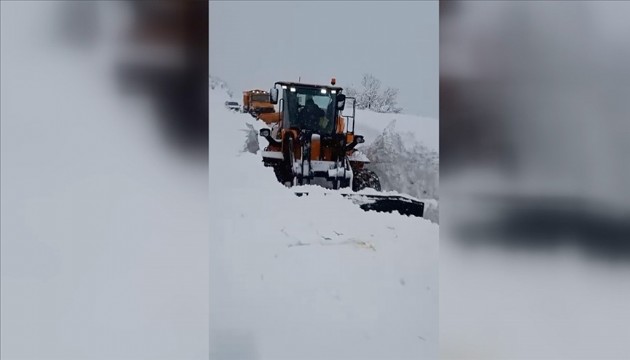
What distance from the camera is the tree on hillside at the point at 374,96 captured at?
2.56 metres

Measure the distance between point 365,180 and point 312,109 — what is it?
395 millimetres

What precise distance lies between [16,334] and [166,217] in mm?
680

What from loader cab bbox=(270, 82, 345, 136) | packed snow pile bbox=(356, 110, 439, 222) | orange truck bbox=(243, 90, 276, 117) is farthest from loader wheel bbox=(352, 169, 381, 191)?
orange truck bbox=(243, 90, 276, 117)

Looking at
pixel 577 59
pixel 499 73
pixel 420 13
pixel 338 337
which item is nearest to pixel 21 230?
pixel 338 337

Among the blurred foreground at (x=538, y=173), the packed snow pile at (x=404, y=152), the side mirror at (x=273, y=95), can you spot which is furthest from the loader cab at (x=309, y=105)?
the blurred foreground at (x=538, y=173)

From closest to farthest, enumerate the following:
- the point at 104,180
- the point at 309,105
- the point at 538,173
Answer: the point at 104,180
the point at 309,105
the point at 538,173

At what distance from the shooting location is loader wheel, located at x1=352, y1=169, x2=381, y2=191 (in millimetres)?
2557

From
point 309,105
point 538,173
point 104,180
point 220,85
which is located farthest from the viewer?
point 538,173

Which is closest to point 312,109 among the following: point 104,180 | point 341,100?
point 341,100

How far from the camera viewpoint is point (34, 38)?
2.16 metres

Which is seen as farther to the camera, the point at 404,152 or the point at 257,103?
the point at 404,152

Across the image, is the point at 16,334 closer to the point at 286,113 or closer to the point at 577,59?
the point at 286,113

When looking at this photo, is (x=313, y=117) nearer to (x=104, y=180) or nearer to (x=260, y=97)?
(x=260, y=97)

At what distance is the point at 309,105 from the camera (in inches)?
100
